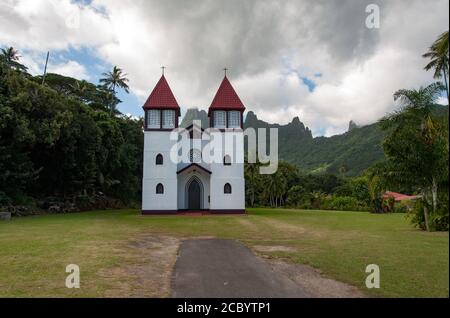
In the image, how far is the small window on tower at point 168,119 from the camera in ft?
98.4

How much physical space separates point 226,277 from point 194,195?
81.1ft

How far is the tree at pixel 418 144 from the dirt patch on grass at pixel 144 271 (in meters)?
9.95

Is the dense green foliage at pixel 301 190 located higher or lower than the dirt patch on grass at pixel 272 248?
higher

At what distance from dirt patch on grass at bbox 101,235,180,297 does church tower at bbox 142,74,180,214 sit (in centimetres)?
1640

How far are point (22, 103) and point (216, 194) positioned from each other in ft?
48.1

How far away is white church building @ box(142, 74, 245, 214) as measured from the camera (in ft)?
96.7

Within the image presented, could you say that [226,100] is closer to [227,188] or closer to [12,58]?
[227,188]

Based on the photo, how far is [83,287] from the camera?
22.8 feet

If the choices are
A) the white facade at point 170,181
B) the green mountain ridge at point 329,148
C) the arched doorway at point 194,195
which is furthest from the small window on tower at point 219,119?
the green mountain ridge at point 329,148

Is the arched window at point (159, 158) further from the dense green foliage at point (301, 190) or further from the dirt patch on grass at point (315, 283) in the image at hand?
the dirt patch on grass at point (315, 283)

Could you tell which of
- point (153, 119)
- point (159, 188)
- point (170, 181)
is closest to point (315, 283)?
point (170, 181)

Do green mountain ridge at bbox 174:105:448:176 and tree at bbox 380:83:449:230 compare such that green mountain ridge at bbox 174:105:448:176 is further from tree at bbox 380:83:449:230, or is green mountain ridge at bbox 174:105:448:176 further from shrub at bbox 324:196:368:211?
tree at bbox 380:83:449:230

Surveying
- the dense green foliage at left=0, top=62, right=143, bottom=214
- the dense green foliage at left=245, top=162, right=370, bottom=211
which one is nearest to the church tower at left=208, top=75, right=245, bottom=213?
the dense green foliage at left=0, top=62, right=143, bottom=214

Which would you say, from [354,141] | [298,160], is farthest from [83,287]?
[298,160]
